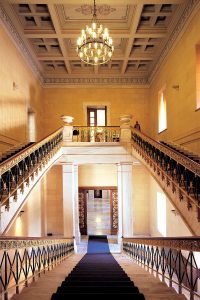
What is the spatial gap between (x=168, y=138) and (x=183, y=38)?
12.6ft

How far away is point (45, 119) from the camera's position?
15.8 meters

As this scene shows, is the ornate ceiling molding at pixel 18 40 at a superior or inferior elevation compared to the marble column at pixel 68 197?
superior

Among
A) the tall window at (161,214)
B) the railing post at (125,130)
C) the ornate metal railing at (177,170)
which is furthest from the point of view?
the tall window at (161,214)

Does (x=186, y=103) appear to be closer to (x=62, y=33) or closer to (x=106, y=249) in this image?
(x=62, y=33)

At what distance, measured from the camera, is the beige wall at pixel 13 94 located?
9.35 meters

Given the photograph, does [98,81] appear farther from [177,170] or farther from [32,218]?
[177,170]

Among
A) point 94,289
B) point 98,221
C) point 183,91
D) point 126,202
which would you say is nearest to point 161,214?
point 126,202

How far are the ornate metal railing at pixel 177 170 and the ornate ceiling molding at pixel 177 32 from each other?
400 centimetres

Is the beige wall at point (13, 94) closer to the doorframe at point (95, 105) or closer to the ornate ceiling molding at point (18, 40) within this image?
the ornate ceiling molding at point (18, 40)

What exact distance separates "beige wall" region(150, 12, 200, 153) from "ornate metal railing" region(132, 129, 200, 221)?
135 cm

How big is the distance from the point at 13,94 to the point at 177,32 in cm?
606

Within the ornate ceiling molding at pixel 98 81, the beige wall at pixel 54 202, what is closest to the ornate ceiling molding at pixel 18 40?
the ornate ceiling molding at pixel 98 81

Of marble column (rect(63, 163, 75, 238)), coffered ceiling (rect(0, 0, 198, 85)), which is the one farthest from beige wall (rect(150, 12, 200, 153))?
marble column (rect(63, 163, 75, 238))

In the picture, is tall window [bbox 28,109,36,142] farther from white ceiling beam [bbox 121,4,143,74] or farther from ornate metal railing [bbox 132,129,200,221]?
ornate metal railing [bbox 132,129,200,221]
